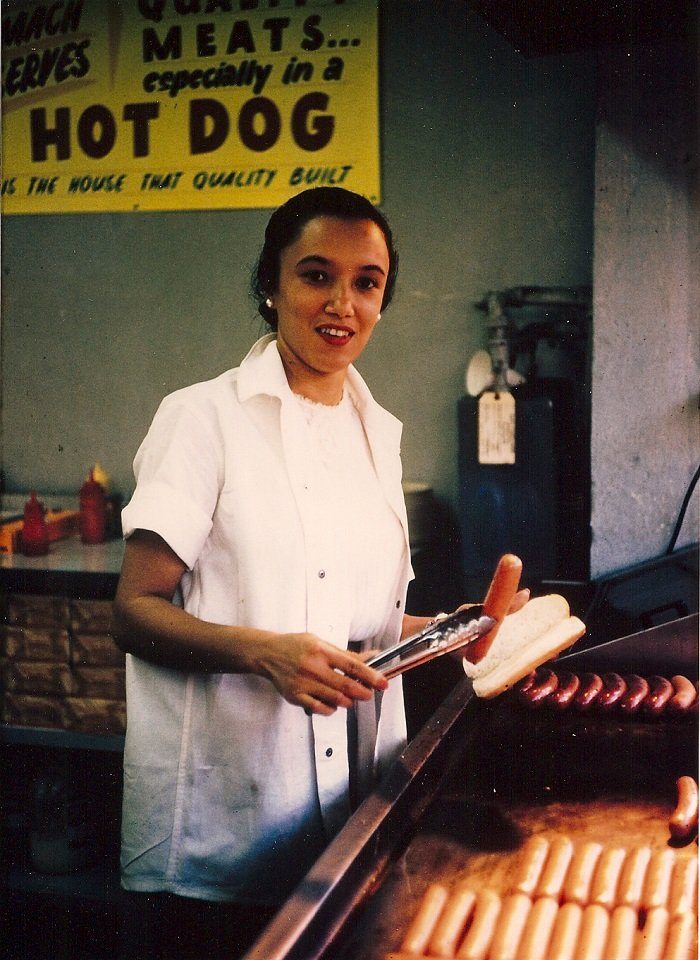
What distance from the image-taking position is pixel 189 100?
1918 millimetres

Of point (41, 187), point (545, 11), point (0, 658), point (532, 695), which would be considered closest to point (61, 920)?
point (0, 658)

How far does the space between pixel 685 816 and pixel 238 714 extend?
2.46ft

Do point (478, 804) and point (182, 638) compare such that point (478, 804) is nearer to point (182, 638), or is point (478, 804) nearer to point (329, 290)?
point (182, 638)

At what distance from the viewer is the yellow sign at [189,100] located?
1882 mm

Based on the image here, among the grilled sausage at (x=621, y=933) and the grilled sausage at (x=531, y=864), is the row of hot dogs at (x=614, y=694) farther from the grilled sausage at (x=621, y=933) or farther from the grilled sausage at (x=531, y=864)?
the grilled sausage at (x=621, y=933)

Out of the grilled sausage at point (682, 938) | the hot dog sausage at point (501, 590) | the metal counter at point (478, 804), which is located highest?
the hot dog sausage at point (501, 590)

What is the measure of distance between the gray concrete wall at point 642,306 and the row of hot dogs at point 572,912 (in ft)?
4.03

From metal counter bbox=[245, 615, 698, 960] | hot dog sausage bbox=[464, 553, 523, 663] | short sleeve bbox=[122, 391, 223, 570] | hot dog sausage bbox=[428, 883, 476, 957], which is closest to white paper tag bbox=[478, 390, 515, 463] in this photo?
metal counter bbox=[245, 615, 698, 960]

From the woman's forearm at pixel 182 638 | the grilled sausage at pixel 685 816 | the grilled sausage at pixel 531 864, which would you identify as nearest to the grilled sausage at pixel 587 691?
the grilled sausage at pixel 685 816

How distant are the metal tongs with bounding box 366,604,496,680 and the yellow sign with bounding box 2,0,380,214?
1030mm

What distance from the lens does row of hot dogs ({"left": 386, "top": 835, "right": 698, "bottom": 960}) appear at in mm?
1106

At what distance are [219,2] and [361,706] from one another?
1.49 metres

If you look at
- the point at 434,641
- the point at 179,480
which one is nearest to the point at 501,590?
the point at 434,641

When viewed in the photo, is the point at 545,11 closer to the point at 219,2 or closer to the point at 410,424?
the point at 219,2
